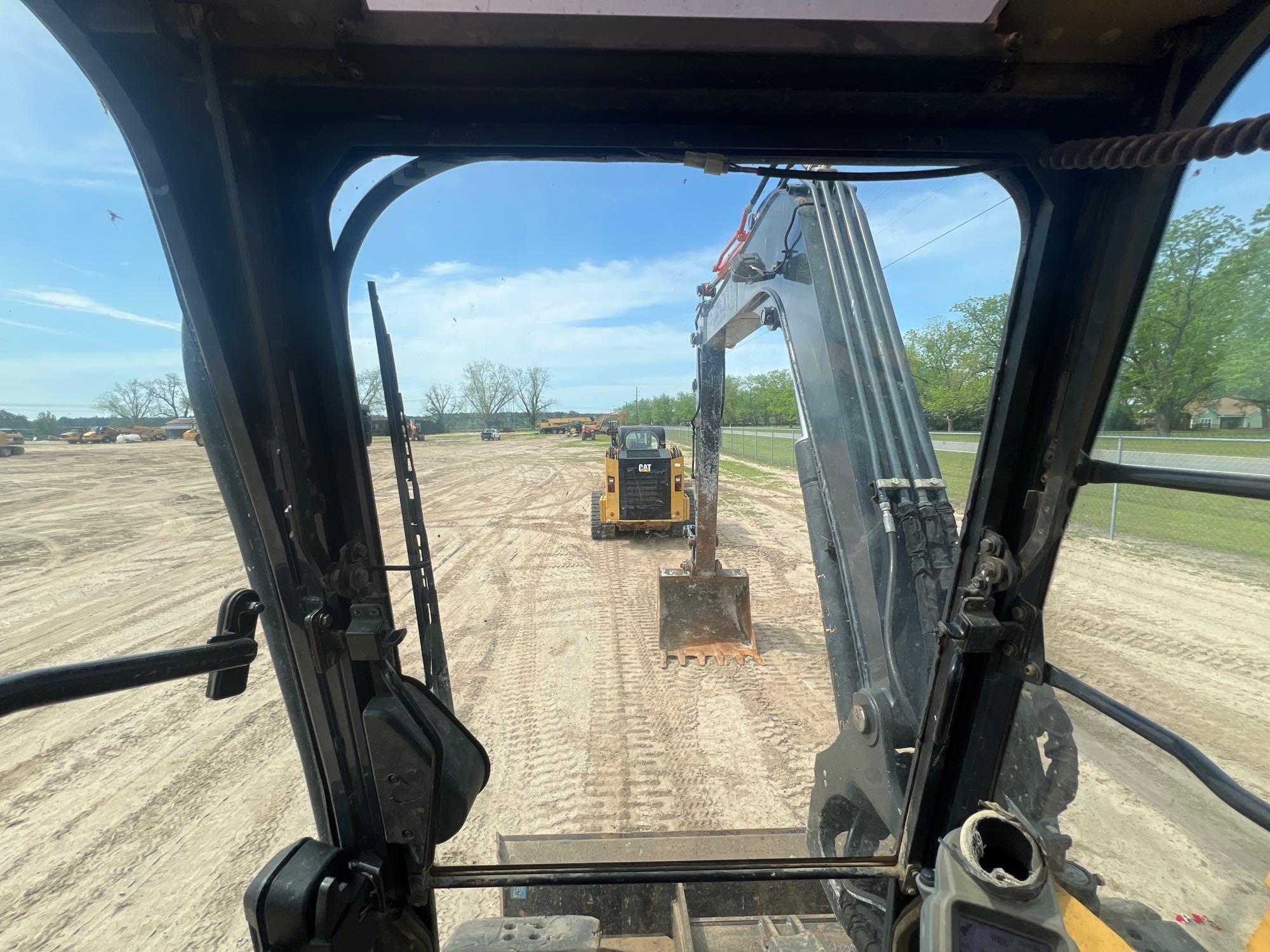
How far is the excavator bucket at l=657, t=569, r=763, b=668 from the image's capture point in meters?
5.39

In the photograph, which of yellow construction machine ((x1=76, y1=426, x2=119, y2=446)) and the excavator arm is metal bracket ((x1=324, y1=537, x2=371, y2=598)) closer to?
the excavator arm

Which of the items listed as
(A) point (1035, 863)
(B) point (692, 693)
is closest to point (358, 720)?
(A) point (1035, 863)

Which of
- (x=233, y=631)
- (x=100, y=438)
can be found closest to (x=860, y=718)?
(x=233, y=631)

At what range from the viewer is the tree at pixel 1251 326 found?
40.9 inches

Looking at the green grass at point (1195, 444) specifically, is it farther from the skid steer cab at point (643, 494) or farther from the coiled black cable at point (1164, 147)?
the skid steer cab at point (643, 494)

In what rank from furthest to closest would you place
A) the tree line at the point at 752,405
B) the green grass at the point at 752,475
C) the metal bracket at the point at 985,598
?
the tree line at the point at 752,405
the green grass at the point at 752,475
the metal bracket at the point at 985,598

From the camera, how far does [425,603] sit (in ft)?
5.54

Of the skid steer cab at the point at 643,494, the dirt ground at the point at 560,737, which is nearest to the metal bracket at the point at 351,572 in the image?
the dirt ground at the point at 560,737

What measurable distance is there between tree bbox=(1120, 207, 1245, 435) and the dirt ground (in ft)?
1.48

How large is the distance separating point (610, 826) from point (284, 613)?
2569mm

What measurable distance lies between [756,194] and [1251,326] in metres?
1.38

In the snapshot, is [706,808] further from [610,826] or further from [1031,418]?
[1031,418]

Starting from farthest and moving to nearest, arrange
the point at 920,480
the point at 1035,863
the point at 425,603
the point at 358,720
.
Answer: the point at 920,480, the point at 425,603, the point at 358,720, the point at 1035,863

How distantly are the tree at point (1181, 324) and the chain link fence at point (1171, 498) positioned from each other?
0.26ft
